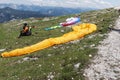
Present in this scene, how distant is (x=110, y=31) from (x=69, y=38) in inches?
206

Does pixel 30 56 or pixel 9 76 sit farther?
pixel 30 56

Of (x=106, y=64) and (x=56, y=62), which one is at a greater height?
(x=106, y=64)

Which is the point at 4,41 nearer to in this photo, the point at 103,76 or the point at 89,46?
the point at 89,46

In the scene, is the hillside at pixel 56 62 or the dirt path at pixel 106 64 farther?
the hillside at pixel 56 62

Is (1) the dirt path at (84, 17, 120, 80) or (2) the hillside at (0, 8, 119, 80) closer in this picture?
(1) the dirt path at (84, 17, 120, 80)

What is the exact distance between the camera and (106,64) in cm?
2838

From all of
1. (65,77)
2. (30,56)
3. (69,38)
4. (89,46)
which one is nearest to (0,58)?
(30,56)

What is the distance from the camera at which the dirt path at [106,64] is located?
2608cm

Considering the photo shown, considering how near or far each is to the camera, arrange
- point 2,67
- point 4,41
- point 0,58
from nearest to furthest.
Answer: point 2,67 < point 0,58 < point 4,41

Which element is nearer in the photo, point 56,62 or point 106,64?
point 106,64

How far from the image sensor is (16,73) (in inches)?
1173

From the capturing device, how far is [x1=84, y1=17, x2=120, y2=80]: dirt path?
2608 cm

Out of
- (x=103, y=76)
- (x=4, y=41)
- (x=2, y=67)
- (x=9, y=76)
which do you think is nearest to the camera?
(x=103, y=76)

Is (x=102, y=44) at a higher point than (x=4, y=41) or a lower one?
higher
